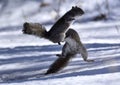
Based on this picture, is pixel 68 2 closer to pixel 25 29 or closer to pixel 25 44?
pixel 25 44

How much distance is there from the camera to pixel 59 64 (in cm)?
418

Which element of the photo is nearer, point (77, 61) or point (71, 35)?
point (71, 35)

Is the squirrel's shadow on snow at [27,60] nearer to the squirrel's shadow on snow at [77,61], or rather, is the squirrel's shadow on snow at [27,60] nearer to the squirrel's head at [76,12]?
the squirrel's shadow on snow at [77,61]

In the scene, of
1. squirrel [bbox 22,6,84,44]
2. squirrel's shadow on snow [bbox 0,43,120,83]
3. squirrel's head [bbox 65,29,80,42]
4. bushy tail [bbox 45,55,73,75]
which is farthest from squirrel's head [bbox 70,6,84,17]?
bushy tail [bbox 45,55,73,75]

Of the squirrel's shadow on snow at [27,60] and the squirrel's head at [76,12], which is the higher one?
the squirrel's head at [76,12]

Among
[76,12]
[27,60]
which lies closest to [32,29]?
[76,12]

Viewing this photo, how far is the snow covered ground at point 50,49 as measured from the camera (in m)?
3.71

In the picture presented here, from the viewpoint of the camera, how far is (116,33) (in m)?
5.91

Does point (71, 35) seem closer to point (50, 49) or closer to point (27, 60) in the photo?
point (27, 60)

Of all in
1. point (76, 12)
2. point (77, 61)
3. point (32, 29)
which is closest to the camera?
point (32, 29)

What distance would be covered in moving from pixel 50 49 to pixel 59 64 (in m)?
0.99

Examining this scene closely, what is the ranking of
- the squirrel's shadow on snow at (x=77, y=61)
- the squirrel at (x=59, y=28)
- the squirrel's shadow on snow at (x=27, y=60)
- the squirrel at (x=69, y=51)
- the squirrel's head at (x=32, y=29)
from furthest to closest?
the squirrel's shadow on snow at (x=27, y=60) → the squirrel at (x=69, y=51) → the squirrel's shadow on snow at (x=77, y=61) → the squirrel at (x=59, y=28) → the squirrel's head at (x=32, y=29)

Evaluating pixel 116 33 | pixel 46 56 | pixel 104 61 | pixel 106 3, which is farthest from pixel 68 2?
pixel 104 61

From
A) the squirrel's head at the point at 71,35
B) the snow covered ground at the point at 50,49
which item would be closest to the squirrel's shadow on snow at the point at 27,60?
the snow covered ground at the point at 50,49
